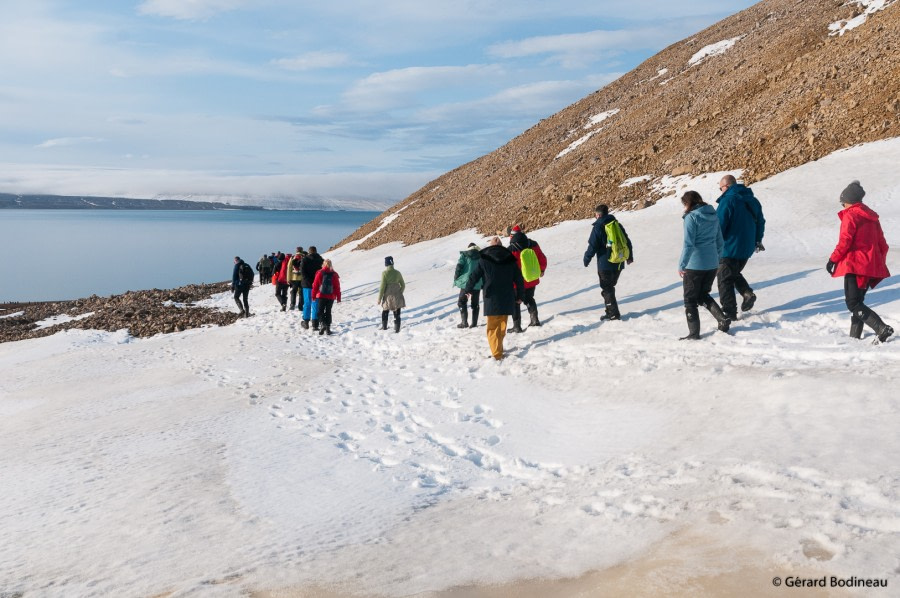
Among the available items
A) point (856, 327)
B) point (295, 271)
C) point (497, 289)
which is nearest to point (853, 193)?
point (856, 327)

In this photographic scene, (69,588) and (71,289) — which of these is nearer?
(69,588)

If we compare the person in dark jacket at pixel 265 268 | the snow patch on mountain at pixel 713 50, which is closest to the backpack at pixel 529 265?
the person in dark jacket at pixel 265 268

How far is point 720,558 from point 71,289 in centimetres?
7346

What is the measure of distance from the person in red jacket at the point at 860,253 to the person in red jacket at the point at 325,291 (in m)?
11.8

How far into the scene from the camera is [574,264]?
20188mm

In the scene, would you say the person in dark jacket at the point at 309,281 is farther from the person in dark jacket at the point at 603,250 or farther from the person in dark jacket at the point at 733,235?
the person in dark jacket at the point at 733,235

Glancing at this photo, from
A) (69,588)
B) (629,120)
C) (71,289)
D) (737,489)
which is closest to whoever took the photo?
(69,588)

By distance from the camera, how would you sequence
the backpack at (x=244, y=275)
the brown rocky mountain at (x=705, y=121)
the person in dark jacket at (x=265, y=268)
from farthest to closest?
the person in dark jacket at (x=265, y=268) → the brown rocky mountain at (x=705, y=121) → the backpack at (x=244, y=275)

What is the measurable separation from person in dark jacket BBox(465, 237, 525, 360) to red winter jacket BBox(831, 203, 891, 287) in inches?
195

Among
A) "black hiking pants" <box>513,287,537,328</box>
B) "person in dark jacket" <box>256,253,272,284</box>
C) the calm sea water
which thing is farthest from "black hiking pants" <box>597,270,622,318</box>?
the calm sea water

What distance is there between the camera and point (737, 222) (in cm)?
988

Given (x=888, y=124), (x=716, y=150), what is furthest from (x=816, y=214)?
(x=716, y=150)

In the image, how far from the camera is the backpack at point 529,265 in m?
12.5

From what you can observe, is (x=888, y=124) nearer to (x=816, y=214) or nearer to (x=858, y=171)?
(x=858, y=171)
